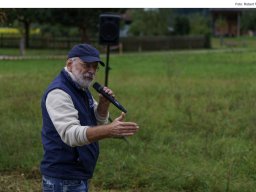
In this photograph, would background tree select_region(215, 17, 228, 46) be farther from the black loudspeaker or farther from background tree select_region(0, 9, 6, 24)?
background tree select_region(0, 9, 6, 24)

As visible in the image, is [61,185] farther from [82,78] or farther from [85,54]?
[85,54]

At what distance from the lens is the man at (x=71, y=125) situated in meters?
3.37

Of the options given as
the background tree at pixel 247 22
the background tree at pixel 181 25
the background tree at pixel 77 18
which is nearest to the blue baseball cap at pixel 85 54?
the background tree at pixel 77 18

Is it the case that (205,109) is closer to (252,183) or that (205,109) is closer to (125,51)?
(252,183)

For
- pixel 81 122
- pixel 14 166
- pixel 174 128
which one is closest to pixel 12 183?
pixel 14 166

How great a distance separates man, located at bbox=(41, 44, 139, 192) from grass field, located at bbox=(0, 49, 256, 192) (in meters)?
2.92

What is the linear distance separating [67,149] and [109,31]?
5584 millimetres

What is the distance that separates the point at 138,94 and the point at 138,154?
22.8ft

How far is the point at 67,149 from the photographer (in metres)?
3.58

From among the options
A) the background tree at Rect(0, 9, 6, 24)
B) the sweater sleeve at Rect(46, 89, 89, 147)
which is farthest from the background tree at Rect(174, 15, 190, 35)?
the sweater sleeve at Rect(46, 89, 89, 147)

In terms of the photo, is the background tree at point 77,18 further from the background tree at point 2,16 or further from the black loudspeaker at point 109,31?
the background tree at point 2,16

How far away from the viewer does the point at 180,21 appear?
64625 millimetres

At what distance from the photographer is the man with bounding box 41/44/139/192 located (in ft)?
11.1

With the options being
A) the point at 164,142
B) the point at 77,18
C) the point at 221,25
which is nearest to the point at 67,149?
the point at 164,142
